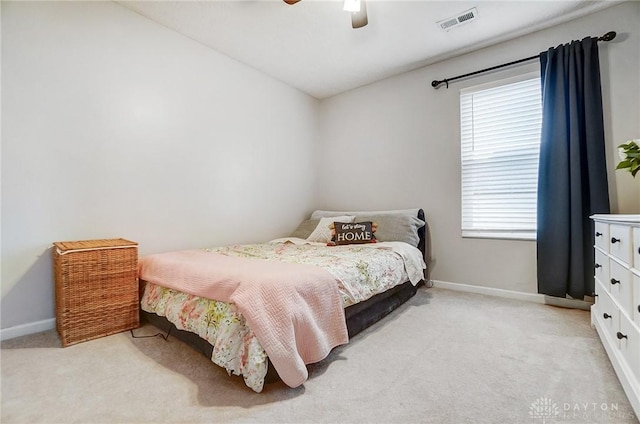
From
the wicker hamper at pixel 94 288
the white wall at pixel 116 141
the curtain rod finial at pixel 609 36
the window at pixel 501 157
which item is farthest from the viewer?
the window at pixel 501 157

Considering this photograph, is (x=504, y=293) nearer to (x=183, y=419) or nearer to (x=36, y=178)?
(x=183, y=419)

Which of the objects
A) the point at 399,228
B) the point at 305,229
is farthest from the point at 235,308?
the point at 305,229

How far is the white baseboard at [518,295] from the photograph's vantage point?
2404mm

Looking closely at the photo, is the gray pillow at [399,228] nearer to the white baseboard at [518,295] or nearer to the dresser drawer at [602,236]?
the white baseboard at [518,295]

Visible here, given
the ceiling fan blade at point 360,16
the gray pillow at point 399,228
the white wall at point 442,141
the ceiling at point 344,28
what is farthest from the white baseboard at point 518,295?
the ceiling fan blade at point 360,16

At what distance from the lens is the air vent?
2.36 metres

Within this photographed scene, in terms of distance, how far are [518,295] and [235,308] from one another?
2620 mm

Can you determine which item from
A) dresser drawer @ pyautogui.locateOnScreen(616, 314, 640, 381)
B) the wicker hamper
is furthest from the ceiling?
dresser drawer @ pyautogui.locateOnScreen(616, 314, 640, 381)

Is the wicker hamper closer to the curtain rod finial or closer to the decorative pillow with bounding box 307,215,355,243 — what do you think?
the decorative pillow with bounding box 307,215,355,243

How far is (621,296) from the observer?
1396mm

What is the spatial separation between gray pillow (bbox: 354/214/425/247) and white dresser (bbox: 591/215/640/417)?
1.37 meters

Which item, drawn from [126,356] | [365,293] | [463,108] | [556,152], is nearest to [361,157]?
[463,108]

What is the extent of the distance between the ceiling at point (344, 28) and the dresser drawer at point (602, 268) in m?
1.97

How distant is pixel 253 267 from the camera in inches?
67.1
